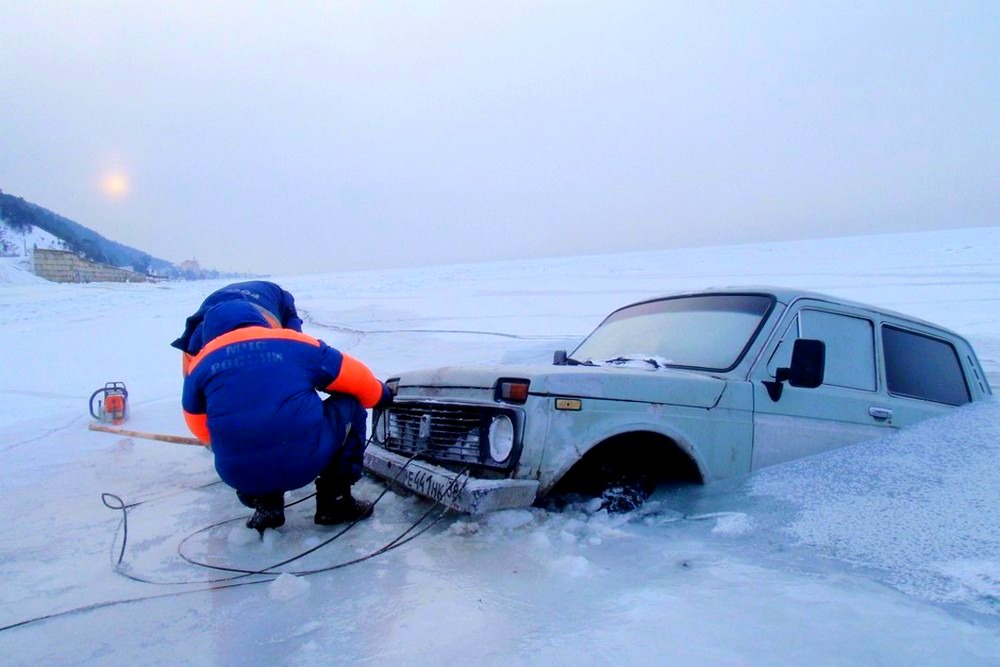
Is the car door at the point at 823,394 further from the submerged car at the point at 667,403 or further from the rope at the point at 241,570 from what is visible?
the rope at the point at 241,570

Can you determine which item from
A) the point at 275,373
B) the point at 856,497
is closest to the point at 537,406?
the point at 275,373

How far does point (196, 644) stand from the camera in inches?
92.8

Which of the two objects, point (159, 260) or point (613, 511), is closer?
point (613, 511)

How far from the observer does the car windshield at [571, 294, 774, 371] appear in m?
3.86

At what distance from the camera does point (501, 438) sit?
127 inches

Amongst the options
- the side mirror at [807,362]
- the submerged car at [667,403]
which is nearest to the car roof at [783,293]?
the submerged car at [667,403]

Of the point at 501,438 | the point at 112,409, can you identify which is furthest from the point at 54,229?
the point at 501,438

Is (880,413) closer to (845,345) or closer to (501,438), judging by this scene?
(845,345)

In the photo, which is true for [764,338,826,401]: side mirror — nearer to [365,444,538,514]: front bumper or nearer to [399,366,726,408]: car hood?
[399,366,726,408]: car hood

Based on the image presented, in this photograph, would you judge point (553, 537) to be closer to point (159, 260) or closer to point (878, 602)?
point (878, 602)

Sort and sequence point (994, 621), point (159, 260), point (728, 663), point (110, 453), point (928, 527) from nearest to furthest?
point (728, 663) < point (994, 621) < point (928, 527) < point (110, 453) < point (159, 260)

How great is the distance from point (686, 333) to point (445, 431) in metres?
1.64

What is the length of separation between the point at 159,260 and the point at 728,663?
20712cm

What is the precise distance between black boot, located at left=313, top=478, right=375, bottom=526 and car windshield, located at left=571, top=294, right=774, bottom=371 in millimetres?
1726
